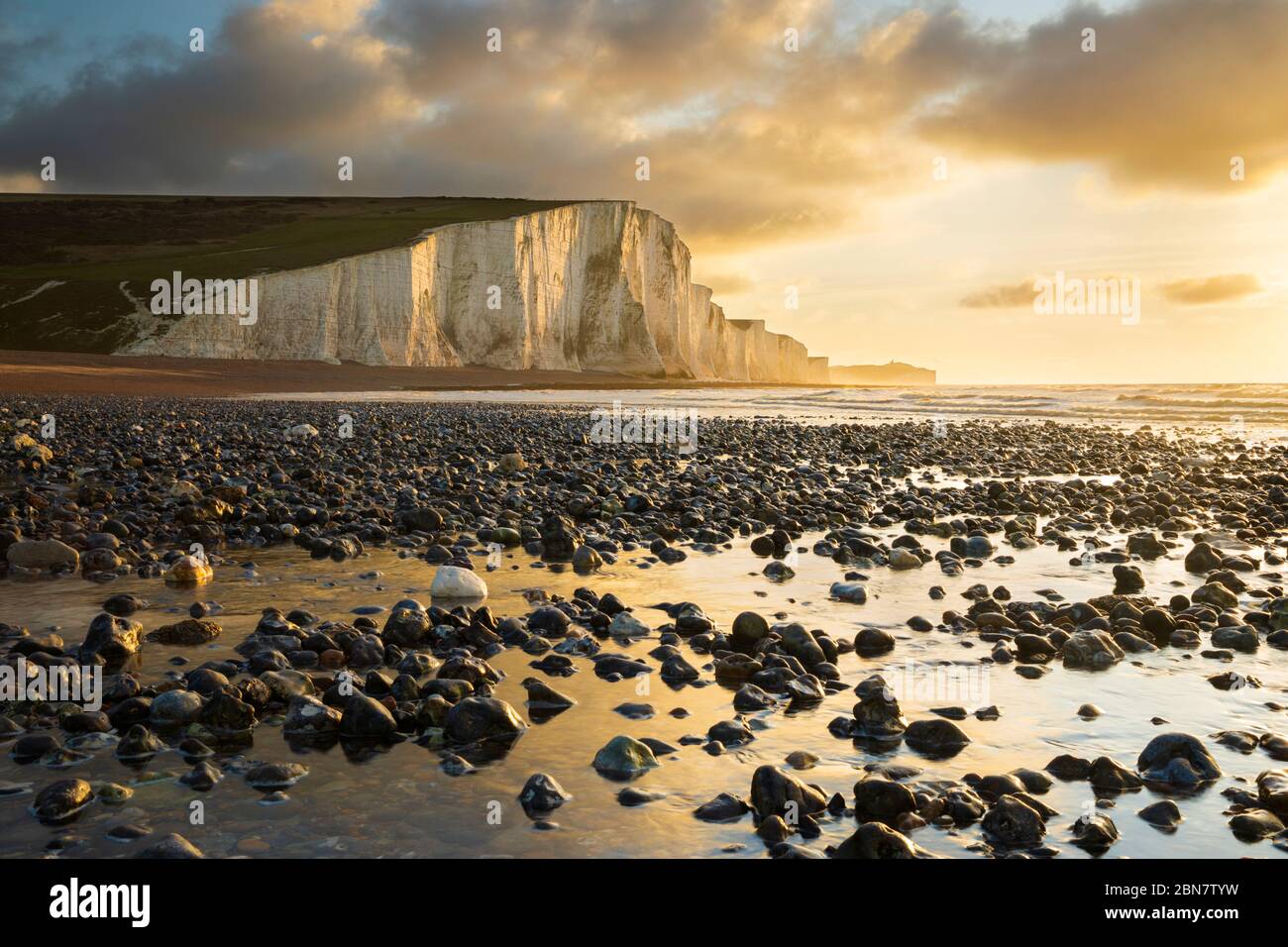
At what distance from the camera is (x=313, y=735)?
3953 millimetres

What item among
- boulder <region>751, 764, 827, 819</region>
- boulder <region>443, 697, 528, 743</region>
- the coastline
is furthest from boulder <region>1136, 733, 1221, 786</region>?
the coastline

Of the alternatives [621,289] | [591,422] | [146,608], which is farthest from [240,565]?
[621,289]

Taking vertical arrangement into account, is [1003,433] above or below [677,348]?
below

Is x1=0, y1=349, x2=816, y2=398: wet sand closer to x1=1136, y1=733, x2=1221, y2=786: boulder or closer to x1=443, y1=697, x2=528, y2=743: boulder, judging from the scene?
x1=443, y1=697, x2=528, y2=743: boulder

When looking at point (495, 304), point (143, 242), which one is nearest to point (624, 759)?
point (495, 304)

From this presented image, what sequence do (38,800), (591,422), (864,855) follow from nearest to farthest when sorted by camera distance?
(864,855) → (38,800) → (591,422)

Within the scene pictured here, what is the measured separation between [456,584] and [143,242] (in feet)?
373

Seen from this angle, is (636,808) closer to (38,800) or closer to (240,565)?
(38,800)

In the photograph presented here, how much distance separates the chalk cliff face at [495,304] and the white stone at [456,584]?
6650 centimetres

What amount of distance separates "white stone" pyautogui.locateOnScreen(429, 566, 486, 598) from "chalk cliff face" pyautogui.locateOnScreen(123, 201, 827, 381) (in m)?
66.5

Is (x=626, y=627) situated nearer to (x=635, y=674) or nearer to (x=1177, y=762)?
(x=635, y=674)

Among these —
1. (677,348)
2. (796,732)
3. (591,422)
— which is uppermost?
(677,348)

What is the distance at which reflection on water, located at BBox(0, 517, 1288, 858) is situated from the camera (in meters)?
3.02

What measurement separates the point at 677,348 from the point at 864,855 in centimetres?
11563
